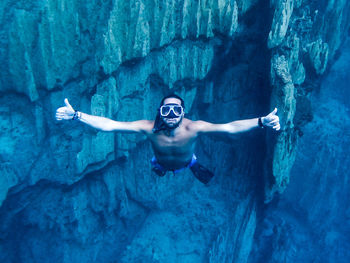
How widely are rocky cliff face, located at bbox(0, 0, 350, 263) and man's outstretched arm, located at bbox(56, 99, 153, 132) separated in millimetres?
1119

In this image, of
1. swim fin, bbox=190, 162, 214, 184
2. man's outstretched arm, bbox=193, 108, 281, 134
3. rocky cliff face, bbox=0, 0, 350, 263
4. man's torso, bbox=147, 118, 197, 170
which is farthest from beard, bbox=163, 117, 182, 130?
rocky cliff face, bbox=0, 0, 350, 263

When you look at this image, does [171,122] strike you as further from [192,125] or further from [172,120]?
A: [192,125]

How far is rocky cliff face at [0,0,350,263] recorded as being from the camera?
13.5ft

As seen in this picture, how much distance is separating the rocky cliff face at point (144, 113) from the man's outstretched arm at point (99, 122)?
3.67 feet

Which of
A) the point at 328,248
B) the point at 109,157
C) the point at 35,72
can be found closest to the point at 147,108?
the point at 109,157

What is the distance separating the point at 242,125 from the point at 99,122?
205 centimetres

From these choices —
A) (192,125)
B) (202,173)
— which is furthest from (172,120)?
(202,173)

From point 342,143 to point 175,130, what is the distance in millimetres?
7819

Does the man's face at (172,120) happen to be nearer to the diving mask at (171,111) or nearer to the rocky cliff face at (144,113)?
the diving mask at (171,111)

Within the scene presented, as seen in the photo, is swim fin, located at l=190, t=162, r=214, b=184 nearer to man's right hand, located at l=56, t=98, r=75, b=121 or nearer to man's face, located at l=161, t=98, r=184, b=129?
man's face, located at l=161, t=98, r=184, b=129

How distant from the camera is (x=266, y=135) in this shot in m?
6.11

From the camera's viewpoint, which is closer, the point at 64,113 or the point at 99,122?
the point at 64,113

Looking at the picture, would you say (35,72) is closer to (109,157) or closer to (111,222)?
(109,157)

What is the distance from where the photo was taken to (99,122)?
337 centimetres
